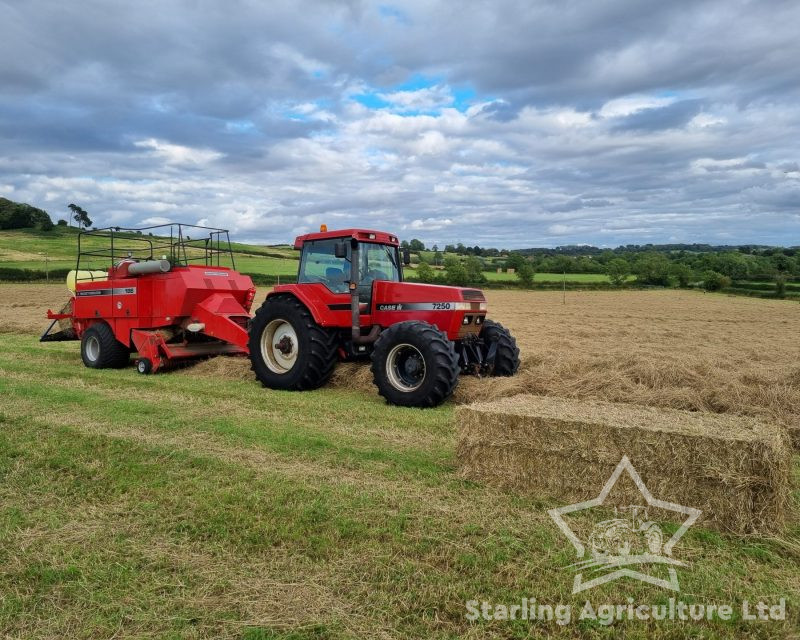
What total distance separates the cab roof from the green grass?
360 cm

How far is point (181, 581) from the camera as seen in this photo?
3.47m

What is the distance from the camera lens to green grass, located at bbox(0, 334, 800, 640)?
10.2ft

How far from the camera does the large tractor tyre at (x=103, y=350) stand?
11.6 metres

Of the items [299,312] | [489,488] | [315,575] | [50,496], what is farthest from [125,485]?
[299,312]

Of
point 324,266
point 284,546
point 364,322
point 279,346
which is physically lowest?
point 284,546

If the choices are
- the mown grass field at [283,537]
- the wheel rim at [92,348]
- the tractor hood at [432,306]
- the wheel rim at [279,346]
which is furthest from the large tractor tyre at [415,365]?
the wheel rim at [92,348]

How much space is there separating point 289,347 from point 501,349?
325 cm

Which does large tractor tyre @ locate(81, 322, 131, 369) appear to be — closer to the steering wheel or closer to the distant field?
the steering wheel

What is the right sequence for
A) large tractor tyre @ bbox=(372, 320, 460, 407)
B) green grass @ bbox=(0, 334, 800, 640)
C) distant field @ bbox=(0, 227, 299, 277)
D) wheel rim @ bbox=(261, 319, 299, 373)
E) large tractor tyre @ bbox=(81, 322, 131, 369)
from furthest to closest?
1. distant field @ bbox=(0, 227, 299, 277)
2. large tractor tyre @ bbox=(81, 322, 131, 369)
3. wheel rim @ bbox=(261, 319, 299, 373)
4. large tractor tyre @ bbox=(372, 320, 460, 407)
5. green grass @ bbox=(0, 334, 800, 640)

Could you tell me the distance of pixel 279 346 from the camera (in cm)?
962

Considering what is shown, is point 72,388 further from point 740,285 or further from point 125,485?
point 740,285

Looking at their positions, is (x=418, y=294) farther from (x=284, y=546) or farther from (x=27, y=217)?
(x=27, y=217)

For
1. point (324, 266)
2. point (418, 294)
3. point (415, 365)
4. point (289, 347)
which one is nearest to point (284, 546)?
point (415, 365)

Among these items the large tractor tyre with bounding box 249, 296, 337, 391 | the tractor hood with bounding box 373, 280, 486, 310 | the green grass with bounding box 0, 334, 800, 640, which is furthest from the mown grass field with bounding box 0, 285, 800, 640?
the tractor hood with bounding box 373, 280, 486, 310
